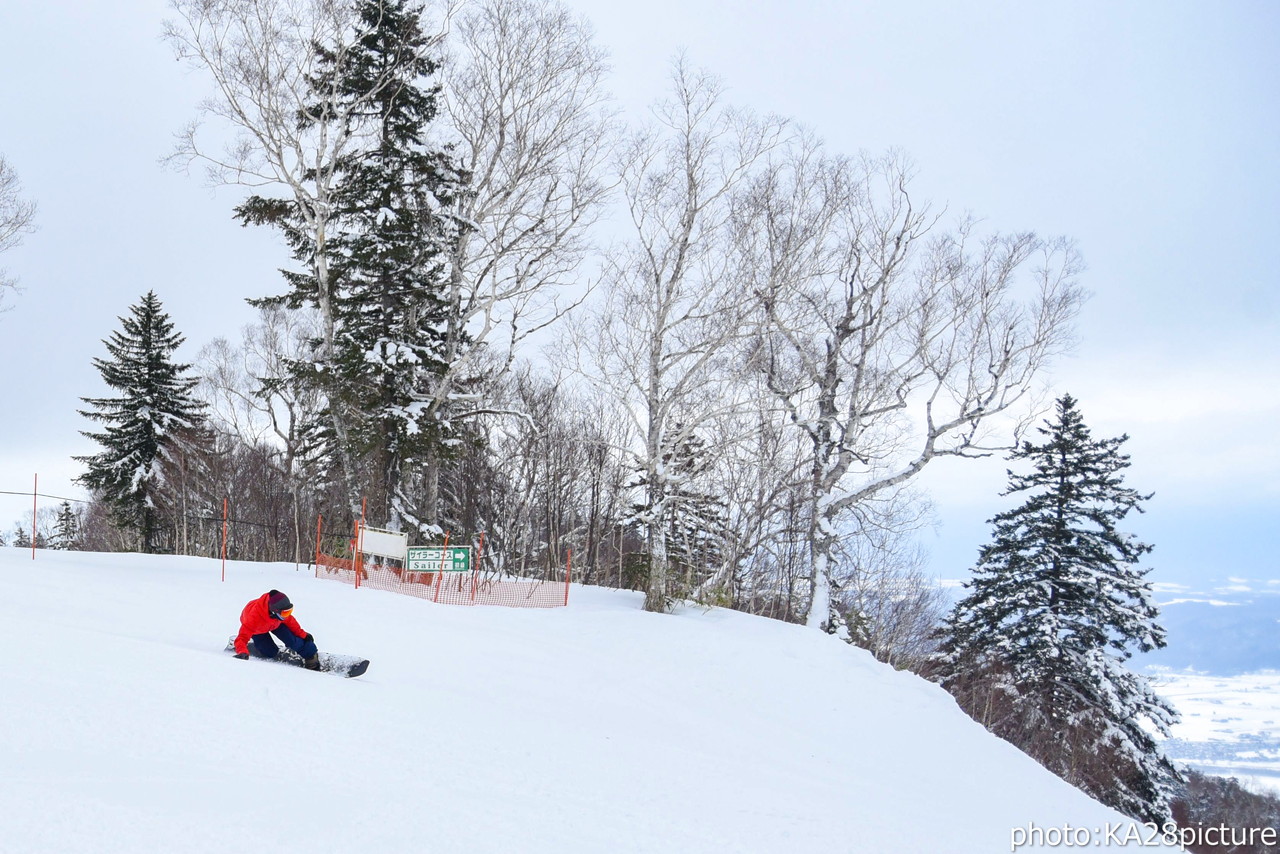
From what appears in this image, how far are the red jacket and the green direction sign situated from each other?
23.8 feet

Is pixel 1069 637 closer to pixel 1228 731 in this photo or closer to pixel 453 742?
pixel 453 742

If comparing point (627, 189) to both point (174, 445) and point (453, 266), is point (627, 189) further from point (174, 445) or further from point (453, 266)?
point (174, 445)

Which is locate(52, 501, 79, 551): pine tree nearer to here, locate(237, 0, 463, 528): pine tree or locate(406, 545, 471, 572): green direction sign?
locate(237, 0, 463, 528): pine tree

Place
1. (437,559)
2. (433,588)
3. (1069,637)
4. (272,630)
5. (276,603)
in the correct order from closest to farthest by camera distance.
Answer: (276,603), (272,630), (437,559), (433,588), (1069,637)

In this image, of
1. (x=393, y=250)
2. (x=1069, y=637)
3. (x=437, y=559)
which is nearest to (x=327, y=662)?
(x=437, y=559)

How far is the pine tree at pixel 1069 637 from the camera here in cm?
2284

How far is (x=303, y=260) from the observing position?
21.4 metres

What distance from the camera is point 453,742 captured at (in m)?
6.43

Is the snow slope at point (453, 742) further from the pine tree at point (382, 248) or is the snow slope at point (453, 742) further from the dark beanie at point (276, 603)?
the pine tree at point (382, 248)

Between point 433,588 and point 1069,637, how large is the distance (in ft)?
60.5

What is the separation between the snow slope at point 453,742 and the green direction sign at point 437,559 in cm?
193

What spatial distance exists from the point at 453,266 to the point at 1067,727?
68.6 feet

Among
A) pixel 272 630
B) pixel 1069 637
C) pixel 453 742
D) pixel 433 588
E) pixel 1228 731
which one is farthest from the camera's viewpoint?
pixel 1228 731

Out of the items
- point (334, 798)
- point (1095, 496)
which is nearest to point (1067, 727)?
point (1095, 496)
